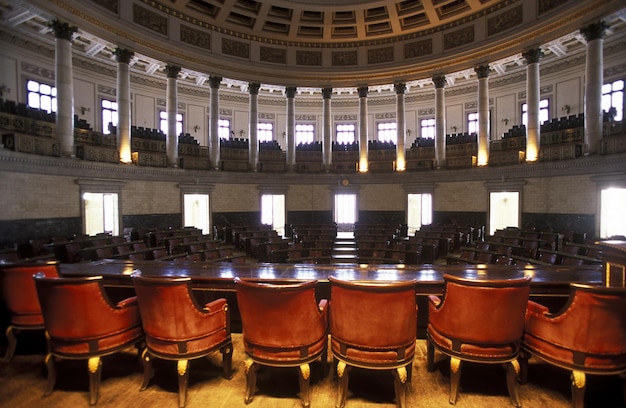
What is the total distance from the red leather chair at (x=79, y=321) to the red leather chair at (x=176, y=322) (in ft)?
1.27

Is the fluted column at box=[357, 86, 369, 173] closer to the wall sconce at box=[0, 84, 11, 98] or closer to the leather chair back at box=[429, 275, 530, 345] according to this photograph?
the leather chair back at box=[429, 275, 530, 345]

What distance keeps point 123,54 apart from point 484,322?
19283 mm

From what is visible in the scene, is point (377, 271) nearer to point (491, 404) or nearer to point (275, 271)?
point (275, 271)

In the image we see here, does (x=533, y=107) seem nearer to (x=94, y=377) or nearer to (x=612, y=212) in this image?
(x=612, y=212)

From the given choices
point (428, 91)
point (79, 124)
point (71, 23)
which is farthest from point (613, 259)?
point (428, 91)

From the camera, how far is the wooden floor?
123 inches

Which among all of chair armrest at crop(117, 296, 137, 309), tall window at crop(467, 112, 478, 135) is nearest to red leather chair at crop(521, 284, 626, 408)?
chair armrest at crop(117, 296, 137, 309)

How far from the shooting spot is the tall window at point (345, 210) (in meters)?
22.0

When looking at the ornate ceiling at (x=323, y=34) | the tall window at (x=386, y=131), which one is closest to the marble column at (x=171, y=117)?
the ornate ceiling at (x=323, y=34)

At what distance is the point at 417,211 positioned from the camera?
69.8 ft

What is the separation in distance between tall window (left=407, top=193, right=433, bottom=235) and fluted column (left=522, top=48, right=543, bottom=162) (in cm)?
610

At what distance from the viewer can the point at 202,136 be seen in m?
25.4

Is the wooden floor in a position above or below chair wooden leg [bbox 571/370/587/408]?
below

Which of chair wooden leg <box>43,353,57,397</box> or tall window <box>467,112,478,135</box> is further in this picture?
tall window <box>467,112,478,135</box>
